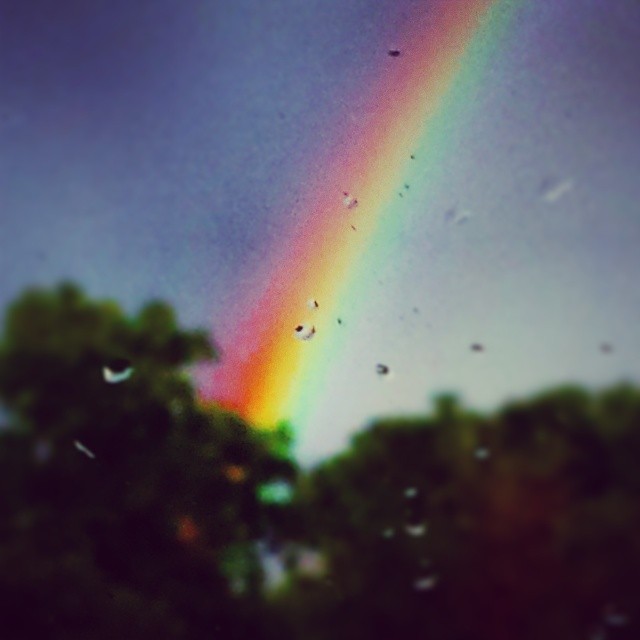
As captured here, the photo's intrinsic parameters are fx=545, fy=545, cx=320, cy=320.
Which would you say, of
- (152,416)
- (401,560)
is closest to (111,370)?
(152,416)

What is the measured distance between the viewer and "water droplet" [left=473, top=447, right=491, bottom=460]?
79.8 inches

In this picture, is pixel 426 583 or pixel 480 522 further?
pixel 480 522

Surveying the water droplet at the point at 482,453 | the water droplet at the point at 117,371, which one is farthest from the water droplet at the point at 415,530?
the water droplet at the point at 117,371

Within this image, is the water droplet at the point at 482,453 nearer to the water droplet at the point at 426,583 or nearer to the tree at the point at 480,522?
the tree at the point at 480,522

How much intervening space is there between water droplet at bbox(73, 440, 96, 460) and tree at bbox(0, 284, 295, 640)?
0.05 ft

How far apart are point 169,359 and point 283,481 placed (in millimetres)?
819

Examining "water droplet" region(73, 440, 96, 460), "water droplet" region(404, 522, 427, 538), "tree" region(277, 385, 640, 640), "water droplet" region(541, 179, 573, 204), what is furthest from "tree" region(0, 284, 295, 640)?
"water droplet" region(541, 179, 573, 204)

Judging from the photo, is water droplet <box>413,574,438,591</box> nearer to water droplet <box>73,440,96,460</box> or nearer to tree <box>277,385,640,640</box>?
tree <box>277,385,640,640</box>

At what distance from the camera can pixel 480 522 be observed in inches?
79.4

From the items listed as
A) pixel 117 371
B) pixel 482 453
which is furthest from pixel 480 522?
pixel 117 371

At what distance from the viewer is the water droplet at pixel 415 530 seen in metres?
1.87

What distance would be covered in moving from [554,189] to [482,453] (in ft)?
3.21

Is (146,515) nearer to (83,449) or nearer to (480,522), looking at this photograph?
(83,449)

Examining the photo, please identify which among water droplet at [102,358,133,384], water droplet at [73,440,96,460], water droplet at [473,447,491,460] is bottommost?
water droplet at [473,447,491,460]
